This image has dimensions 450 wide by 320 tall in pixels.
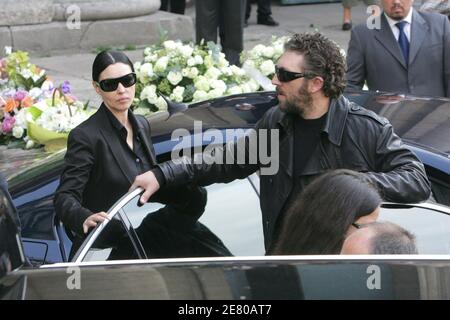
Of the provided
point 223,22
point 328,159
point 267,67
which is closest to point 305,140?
point 328,159

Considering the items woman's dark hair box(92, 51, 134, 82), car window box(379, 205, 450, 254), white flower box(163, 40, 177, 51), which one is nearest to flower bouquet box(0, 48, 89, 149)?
white flower box(163, 40, 177, 51)

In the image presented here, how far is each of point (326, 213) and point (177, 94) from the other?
3569 mm

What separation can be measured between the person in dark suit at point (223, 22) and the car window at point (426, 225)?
6593 millimetres

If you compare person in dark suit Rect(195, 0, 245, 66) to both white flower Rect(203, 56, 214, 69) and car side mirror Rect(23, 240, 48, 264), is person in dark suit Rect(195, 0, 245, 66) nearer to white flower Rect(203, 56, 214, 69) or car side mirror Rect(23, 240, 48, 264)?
white flower Rect(203, 56, 214, 69)

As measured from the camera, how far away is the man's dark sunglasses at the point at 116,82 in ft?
15.1

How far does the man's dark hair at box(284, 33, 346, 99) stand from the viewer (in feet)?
13.5

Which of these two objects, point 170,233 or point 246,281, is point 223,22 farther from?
point 246,281

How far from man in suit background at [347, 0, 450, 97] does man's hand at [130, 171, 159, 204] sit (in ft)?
8.17

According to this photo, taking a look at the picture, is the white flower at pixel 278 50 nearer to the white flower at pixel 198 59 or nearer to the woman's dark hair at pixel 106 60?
the white flower at pixel 198 59

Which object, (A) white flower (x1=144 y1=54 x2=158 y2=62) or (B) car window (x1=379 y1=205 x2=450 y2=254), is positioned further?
(A) white flower (x1=144 y1=54 x2=158 y2=62)

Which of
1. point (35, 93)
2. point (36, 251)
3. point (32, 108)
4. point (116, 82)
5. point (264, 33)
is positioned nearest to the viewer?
point (36, 251)

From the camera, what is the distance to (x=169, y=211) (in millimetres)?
4051

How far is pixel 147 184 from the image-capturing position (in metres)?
3.94
